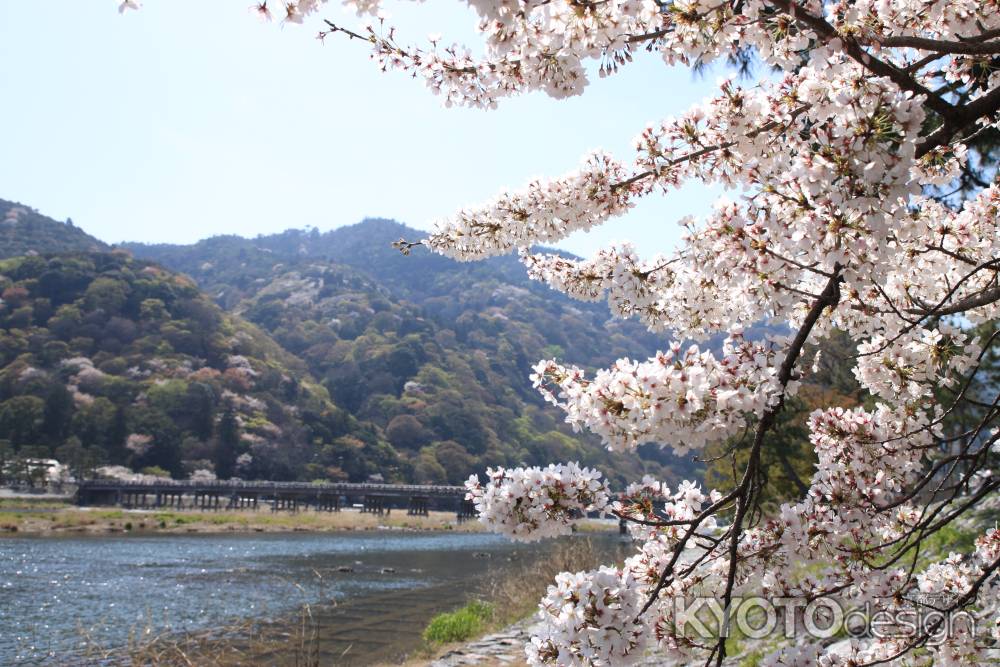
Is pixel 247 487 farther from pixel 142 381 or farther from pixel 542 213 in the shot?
pixel 542 213

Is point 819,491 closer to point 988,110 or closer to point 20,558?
point 988,110

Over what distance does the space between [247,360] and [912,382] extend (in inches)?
4127

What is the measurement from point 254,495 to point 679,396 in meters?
78.3

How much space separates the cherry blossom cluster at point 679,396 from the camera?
2.65m

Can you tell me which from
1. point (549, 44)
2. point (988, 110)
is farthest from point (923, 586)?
point (549, 44)

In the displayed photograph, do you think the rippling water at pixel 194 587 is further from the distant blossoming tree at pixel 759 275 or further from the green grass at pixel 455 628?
the distant blossoming tree at pixel 759 275

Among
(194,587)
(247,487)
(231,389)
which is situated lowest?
(194,587)

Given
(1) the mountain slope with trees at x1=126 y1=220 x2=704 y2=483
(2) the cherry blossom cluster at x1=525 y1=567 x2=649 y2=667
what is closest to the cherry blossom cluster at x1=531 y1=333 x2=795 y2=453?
(2) the cherry blossom cluster at x1=525 y1=567 x2=649 y2=667

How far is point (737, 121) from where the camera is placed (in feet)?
11.4

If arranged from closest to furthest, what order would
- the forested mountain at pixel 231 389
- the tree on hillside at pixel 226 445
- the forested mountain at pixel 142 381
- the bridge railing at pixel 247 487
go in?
the bridge railing at pixel 247 487 → the forested mountain at pixel 142 381 → the forested mountain at pixel 231 389 → the tree on hillside at pixel 226 445

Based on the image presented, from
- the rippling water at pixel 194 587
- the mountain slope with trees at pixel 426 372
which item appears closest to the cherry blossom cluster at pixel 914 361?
the rippling water at pixel 194 587

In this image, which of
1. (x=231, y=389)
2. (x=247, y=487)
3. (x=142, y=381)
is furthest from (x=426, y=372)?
(x=247, y=487)

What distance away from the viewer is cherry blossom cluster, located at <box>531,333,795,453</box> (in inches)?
104

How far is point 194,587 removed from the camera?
2280cm
